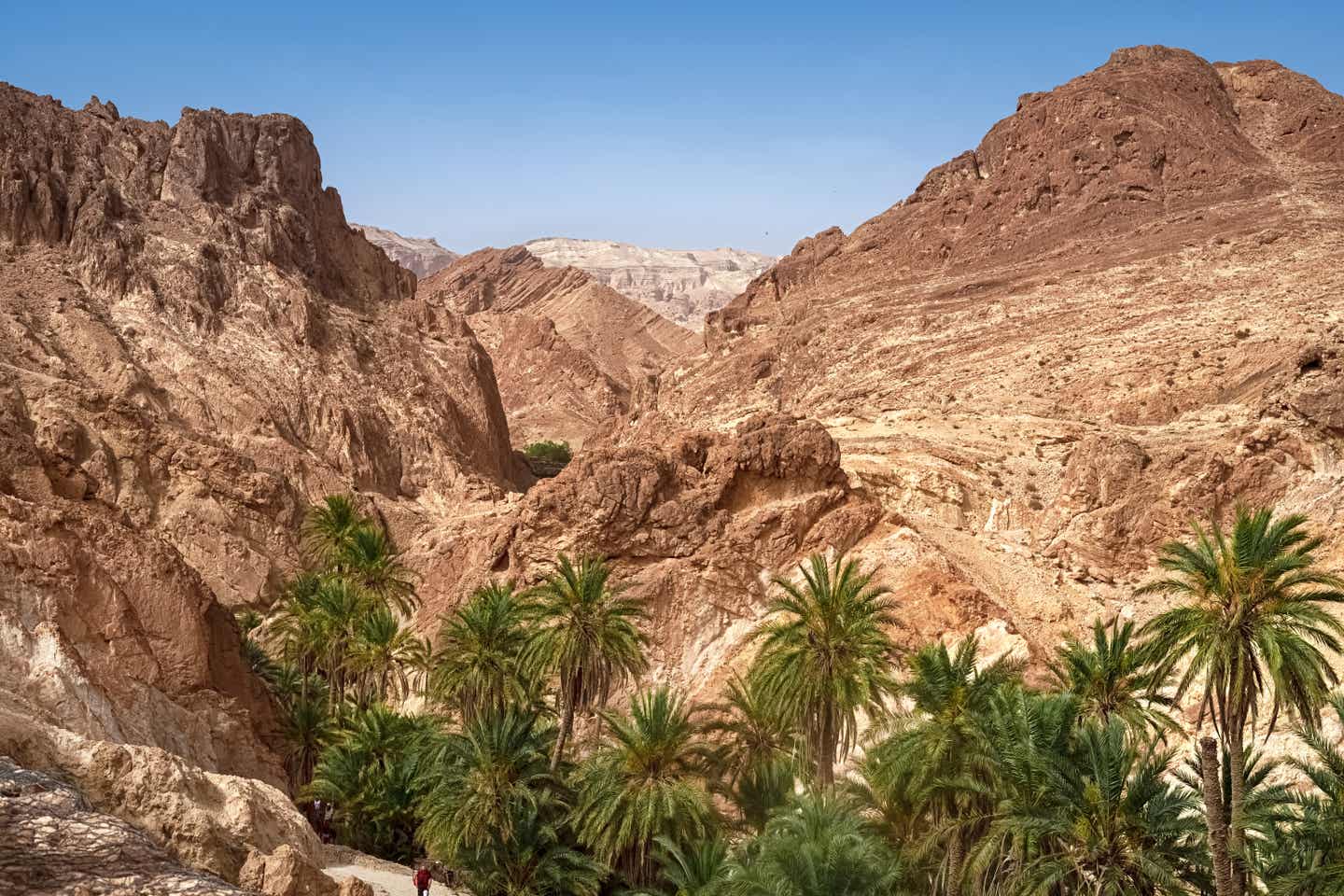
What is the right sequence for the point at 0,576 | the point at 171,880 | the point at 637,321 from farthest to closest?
the point at 637,321
the point at 0,576
the point at 171,880

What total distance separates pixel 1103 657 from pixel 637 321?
14607 cm

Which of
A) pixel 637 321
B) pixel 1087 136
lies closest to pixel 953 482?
pixel 1087 136

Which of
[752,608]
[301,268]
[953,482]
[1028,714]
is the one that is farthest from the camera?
[301,268]

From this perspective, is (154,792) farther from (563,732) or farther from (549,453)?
(549,453)

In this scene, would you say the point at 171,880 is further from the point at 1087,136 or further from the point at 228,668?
the point at 1087,136

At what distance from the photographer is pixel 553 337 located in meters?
139

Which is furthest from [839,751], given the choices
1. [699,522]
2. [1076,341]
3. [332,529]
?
[1076,341]

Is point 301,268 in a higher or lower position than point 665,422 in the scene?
higher

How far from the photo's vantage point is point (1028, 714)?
2384 centimetres

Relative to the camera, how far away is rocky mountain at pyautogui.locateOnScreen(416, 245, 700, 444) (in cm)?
13050

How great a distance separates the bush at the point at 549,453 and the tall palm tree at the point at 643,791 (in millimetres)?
77769

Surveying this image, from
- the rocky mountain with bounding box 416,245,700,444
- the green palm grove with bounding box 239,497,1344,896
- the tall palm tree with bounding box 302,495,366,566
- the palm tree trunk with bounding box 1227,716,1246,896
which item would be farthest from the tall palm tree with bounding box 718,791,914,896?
the rocky mountain with bounding box 416,245,700,444

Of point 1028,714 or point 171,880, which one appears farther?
point 1028,714

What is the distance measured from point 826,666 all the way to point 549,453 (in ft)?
273
